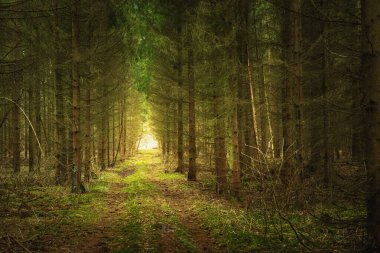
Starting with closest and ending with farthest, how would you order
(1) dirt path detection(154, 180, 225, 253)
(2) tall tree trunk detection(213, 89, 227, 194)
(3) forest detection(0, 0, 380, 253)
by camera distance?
(3) forest detection(0, 0, 380, 253), (1) dirt path detection(154, 180, 225, 253), (2) tall tree trunk detection(213, 89, 227, 194)

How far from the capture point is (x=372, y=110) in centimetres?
420

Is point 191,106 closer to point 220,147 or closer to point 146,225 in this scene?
point 220,147

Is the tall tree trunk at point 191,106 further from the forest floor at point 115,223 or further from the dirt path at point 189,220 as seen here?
the forest floor at point 115,223

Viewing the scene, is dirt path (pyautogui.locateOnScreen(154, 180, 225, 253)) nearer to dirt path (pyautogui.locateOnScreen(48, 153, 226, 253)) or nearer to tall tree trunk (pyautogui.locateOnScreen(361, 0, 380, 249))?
dirt path (pyautogui.locateOnScreen(48, 153, 226, 253))

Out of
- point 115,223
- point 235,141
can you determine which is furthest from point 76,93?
point 235,141

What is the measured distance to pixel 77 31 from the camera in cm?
1214

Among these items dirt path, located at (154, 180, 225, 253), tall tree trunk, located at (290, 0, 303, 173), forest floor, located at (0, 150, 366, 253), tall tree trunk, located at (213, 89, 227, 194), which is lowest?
dirt path, located at (154, 180, 225, 253)

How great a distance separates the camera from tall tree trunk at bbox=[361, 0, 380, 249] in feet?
13.6

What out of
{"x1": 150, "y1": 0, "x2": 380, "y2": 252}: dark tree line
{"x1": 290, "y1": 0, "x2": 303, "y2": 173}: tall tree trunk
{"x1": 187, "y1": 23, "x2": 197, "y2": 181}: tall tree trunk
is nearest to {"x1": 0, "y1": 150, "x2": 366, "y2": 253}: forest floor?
{"x1": 150, "y1": 0, "x2": 380, "y2": 252}: dark tree line

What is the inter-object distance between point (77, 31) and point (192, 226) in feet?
29.7

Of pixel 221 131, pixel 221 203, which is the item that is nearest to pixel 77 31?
pixel 221 131

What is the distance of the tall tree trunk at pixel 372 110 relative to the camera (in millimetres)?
4137

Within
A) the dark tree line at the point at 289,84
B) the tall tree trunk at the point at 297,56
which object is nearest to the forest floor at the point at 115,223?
the dark tree line at the point at 289,84

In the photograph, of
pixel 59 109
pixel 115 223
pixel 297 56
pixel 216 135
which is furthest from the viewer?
pixel 59 109
